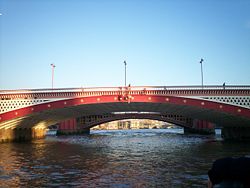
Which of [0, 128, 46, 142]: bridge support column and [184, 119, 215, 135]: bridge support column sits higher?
[0, 128, 46, 142]: bridge support column

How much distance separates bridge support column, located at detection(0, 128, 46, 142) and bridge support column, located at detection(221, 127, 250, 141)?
43.3 meters

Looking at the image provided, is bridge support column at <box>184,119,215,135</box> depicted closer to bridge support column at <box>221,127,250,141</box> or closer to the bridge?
bridge support column at <box>221,127,250,141</box>

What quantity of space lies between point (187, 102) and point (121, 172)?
29.7m

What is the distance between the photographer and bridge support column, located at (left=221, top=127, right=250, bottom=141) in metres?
57.7

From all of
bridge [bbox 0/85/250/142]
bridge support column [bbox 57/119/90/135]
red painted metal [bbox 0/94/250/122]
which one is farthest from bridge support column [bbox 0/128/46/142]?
bridge support column [bbox 57/119/90/135]

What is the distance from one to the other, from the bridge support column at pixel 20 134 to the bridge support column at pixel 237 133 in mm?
43340

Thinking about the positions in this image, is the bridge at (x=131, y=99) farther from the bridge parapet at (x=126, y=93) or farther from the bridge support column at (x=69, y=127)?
the bridge support column at (x=69, y=127)

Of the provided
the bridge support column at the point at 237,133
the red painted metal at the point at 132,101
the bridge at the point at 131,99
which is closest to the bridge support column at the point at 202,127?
the bridge support column at the point at 237,133

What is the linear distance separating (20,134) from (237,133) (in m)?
44.6

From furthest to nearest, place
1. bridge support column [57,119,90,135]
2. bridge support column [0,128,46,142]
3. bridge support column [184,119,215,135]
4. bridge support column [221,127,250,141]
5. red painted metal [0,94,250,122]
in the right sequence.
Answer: bridge support column [57,119,90,135]
bridge support column [184,119,215,135]
bridge support column [221,127,250,141]
bridge support column [0,128,46,142]
red painted metal [0,94,250,122]

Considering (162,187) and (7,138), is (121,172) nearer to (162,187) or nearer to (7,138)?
(162,187)

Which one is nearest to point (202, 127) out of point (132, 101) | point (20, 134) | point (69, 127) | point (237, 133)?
point (237, 133)

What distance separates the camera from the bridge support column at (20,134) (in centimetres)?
5547

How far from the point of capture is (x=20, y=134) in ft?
204
